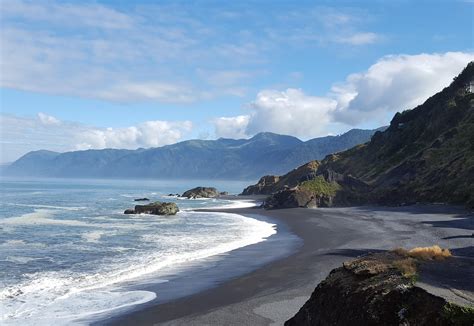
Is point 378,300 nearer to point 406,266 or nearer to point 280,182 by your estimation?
point 406,266

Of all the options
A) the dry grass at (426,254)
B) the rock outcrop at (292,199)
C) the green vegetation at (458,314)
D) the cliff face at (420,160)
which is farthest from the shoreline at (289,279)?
the rock outcrop at (292,199)

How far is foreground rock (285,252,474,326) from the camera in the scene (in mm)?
7867

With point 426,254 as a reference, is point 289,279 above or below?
below

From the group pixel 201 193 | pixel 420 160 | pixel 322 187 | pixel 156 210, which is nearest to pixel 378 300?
pixel 156 210

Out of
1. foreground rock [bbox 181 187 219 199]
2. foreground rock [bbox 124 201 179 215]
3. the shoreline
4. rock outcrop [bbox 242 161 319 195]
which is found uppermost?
rock outcrop [bbox 242 161 319 195]

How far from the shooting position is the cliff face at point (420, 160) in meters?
64.8

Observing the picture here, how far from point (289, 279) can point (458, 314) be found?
45.4 feet

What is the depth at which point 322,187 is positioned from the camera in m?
84.9

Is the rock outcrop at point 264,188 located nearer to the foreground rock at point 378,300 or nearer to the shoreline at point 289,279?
the shoreline at point 289,279

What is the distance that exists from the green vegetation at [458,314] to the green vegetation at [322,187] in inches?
2996

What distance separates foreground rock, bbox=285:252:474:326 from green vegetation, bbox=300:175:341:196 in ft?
237

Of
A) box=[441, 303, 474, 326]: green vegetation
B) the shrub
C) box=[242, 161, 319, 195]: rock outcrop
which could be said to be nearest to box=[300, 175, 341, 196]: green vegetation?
box=[242, 161, 319, 195]: rock outcrop

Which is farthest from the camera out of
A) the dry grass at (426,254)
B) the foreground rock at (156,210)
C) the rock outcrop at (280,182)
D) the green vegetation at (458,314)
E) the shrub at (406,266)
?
the rock outcrop at (280,182)

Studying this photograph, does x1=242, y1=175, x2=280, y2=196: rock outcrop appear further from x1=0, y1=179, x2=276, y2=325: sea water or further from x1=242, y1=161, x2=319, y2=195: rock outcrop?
x1=0, y1=179, x2=276, y2=325: sea water
